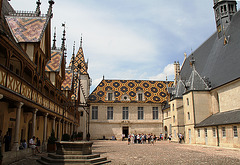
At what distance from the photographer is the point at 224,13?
2998 cm

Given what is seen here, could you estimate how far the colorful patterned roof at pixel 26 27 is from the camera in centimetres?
1388

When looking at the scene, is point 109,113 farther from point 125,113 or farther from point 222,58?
point 222,58

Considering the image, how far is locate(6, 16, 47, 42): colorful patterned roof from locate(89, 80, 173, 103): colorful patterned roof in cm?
2723

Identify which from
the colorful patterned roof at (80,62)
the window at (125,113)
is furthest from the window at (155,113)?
the colorful patterned roof at (80,62)

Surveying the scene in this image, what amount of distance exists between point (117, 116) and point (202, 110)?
62.1 feet

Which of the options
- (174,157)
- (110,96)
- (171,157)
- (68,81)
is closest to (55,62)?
(68,81)

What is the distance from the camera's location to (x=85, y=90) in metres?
43.3

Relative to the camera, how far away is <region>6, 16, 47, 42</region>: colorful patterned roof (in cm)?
1388

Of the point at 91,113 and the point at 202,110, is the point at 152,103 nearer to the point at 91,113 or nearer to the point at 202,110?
the point at 91,113

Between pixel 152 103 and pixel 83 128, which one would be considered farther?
pixel 152 103

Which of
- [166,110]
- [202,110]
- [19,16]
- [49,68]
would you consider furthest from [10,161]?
[166,110]

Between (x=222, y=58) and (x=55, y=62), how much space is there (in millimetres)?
18716

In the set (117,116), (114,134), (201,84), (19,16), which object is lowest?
(114,134)

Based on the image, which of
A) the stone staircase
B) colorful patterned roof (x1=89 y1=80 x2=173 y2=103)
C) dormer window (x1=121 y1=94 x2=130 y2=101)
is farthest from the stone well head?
dormer window (x1=121 y1=94 x2=130 y2=101)
